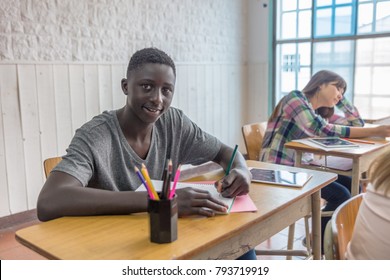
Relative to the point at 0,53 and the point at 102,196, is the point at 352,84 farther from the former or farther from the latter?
the point at 102,196

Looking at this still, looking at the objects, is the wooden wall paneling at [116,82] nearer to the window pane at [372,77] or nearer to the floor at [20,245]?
the floor at [20,245]

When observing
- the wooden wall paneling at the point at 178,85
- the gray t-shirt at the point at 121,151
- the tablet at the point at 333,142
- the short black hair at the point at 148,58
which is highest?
the short black hair at the point at 148,58

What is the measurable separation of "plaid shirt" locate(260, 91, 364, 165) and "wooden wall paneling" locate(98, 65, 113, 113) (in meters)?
1.52

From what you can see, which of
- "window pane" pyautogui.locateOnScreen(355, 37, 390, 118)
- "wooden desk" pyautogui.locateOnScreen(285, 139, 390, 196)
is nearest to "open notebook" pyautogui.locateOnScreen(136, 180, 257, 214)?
"wooden desk" pyautogui.locateOnScreen(285, 139, 390, 196)

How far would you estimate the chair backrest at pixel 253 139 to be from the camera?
2.72 metres

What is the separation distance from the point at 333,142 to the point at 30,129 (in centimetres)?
212

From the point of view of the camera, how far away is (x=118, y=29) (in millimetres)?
3480

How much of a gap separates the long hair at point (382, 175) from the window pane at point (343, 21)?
12.2 ft

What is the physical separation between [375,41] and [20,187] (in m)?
3.57

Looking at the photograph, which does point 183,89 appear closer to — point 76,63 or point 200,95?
point 200,95

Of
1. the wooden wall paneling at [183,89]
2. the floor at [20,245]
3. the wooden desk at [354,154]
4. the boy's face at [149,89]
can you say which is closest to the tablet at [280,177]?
the boy's face at [149,89]

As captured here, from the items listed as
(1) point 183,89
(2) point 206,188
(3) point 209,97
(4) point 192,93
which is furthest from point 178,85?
(2) point 206,188

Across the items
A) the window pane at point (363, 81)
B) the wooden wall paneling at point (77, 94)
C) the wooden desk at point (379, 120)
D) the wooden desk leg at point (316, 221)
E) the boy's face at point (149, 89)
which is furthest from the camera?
the window pane at point (363, 81)

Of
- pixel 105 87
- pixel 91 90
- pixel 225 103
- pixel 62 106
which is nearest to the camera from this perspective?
pixel 62 106
